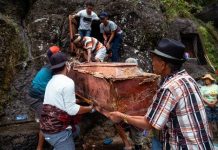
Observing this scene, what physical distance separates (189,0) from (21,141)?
37.0ft

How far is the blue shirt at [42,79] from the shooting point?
5309mm

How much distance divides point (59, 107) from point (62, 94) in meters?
0.20

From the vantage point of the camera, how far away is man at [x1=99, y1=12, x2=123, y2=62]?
917 cm

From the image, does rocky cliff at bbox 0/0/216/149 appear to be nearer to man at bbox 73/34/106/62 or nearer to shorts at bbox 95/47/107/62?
man at bbox 73/34/106/62

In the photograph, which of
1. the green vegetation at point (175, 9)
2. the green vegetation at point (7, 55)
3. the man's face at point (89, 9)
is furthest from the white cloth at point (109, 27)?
the green vegetation at point (175, 9)

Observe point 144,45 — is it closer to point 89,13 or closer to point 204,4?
point 89,13

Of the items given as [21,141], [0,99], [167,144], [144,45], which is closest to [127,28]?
[144,45]

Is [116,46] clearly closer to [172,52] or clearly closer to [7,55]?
[7,55]

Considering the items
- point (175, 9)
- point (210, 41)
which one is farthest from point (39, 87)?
point (210, 41)

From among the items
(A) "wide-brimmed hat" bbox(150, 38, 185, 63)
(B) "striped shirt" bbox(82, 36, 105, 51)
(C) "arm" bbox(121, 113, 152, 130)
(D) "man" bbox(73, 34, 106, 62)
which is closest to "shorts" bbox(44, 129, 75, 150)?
(C) "arm" bbox(121, 113, 152, 130)

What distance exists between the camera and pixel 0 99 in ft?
25.6

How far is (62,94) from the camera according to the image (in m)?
4.05

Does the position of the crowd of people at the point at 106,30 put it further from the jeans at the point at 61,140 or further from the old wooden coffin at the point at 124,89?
the jeans at the point at 61,140

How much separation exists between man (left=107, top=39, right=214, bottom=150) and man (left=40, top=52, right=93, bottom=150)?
1481 mm
